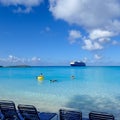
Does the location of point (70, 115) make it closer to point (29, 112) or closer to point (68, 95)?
point (29, 112)

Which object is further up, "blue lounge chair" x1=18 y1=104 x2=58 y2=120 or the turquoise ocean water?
"blue lounge chair" x1=18 y1=104 x2=58 y2=120

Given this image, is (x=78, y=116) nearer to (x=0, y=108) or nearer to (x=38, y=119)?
(x=38, y=119)

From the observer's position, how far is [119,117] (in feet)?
35.2

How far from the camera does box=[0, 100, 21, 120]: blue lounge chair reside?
743 centimetres

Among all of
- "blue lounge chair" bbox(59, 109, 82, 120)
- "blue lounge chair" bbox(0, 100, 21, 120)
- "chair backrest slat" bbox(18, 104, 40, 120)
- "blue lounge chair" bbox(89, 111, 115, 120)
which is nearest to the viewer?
"blue lounge chair" bbox(89, 111, 115, 120)

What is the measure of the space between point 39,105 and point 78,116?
718 cm

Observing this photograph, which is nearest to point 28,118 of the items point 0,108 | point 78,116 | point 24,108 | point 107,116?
point 24,108

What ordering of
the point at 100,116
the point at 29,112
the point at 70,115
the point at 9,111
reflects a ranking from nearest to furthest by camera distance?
1. the point at 100,116
2. the point at 70,115
3. the point at 29,112
4. the point at 9,111

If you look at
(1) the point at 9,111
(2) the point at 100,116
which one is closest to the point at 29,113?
(1) the point at 9,111

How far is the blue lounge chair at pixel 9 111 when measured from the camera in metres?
7.43

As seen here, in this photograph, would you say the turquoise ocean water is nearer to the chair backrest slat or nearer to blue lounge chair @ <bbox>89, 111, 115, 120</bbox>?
the chair backrest slat

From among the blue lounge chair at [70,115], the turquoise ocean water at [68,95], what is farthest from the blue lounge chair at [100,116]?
the turquoise ocean water at [68,95]

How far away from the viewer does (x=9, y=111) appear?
7.52 metres

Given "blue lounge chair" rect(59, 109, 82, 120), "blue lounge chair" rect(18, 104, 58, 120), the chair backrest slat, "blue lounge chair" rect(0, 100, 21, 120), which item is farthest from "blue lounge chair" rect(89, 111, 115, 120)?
"blue lounge chair" rect(0, 100, 21, 120)
